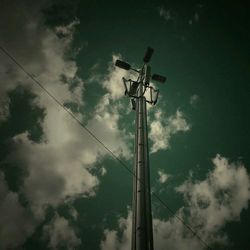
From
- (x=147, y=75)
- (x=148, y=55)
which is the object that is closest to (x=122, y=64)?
(x=148, y=55)

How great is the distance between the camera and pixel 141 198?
431 centimetres

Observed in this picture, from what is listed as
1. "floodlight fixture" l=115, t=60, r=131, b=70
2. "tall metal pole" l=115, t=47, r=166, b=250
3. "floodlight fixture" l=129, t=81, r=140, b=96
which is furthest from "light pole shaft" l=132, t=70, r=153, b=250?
"floodlight fixture" l=115, t=60, r=131, b=70

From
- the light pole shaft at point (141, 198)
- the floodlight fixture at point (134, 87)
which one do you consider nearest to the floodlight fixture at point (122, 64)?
the floodlight fixture at point (134, 87)

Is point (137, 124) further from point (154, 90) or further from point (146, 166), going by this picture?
point (154, 90)

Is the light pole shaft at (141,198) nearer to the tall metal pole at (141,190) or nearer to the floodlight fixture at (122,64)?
the tall metal pole at (141,190)

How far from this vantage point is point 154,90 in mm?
7723

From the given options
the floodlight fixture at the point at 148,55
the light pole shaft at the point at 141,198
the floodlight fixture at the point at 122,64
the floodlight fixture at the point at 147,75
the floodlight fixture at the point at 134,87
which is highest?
the floodlight fixture at the point at 148,55

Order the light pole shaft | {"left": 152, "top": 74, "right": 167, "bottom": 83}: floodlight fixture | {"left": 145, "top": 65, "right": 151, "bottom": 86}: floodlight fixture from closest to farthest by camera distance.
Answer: the light pole shaft < {"left": 145, "top": 65, "right": 151, "bottom": 86}: floodlight fixture < {"left": 152, "top": 74, "right": 167, "bottom": 83}: floodlight fixture

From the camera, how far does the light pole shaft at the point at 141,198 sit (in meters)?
3.80

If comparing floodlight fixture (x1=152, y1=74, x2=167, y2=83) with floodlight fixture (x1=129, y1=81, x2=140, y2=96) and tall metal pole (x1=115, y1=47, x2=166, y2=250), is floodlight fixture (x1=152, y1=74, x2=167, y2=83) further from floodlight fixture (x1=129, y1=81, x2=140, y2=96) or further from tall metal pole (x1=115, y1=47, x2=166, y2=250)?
tall metal pole (x1=115, y1=47, x2=166, y2=250)

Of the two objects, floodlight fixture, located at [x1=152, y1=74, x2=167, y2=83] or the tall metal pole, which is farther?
floodlight fixture, located at [x1=152, y1=74, x2=167, y2=83]

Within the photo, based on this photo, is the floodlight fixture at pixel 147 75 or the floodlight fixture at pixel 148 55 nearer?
the floodlight fixture at pixel 147 75

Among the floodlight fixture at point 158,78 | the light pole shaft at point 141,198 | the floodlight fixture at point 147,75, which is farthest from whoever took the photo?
the floodlight fixture at point 158,78

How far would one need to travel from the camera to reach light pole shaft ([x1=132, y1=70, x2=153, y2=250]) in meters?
3.80
